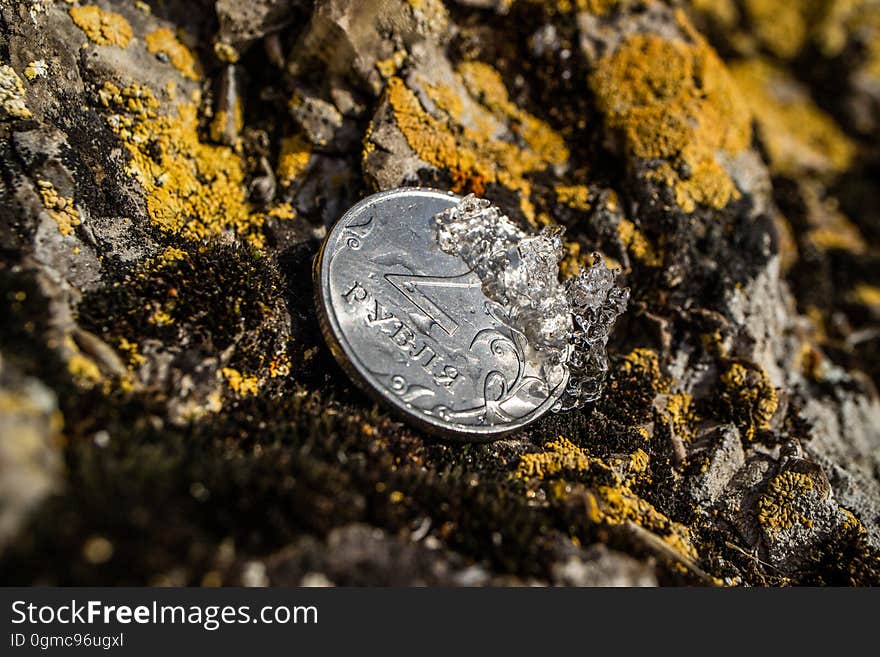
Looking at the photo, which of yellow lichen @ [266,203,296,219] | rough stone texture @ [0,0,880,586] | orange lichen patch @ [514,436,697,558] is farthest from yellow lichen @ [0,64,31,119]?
orange lichen patch @ [514,436,697,558]

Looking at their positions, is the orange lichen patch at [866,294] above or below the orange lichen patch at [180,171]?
above

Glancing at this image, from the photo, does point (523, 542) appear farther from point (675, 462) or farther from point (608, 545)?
point (675, 462)

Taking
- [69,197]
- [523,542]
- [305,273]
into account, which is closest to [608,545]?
[523,542]

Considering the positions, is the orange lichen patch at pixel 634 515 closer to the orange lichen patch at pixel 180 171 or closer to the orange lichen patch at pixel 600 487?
the orange lichen patch at pixel 600 487

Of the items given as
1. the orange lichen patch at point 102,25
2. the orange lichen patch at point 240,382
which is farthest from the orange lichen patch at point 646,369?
the orange lichen patch at point 102,25

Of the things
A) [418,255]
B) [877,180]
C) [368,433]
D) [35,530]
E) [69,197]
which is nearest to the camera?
[35,530]

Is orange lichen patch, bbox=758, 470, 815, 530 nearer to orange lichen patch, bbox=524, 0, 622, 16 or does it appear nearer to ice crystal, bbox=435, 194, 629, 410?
ice crystal, bbox=435, 194, 629, 410
